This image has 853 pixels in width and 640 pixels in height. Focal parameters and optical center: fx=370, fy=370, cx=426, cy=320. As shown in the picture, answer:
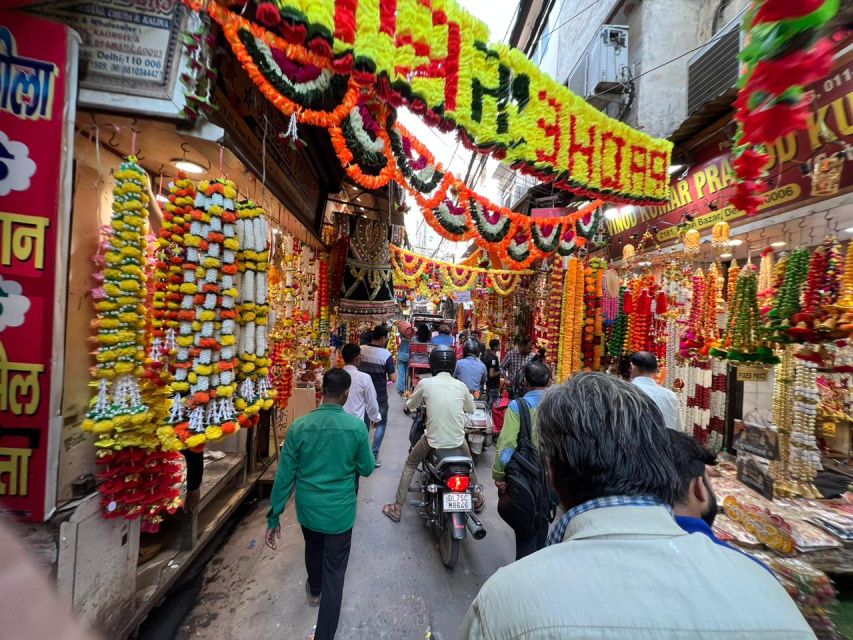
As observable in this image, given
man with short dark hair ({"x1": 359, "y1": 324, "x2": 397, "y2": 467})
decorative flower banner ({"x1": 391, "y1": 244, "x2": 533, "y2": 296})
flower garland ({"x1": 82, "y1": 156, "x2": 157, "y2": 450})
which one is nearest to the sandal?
man with short dark hair ({"x1": 359, "y1": 324, "x2": 397, "y2": 467})

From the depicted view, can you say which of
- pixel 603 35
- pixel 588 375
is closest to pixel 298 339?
pixel 588 375

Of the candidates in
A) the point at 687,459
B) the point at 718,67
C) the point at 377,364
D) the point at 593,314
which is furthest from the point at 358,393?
the point at 718,67

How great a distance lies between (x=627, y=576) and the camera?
759 millimetres

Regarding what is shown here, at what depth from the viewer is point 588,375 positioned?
1.24 metres

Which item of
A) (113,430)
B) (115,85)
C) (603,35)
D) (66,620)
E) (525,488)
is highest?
(603,35)

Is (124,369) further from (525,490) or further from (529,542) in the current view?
(529,542)

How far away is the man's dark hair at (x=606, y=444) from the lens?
0.98 metres

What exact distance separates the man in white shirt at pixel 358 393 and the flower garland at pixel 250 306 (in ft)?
6.15

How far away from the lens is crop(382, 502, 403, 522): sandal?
4.09 meters

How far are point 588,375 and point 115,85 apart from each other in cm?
276

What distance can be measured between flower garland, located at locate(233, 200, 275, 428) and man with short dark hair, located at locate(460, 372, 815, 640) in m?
2.15

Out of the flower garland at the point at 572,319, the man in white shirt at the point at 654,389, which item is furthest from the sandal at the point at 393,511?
the flower garland at the point at 572,319

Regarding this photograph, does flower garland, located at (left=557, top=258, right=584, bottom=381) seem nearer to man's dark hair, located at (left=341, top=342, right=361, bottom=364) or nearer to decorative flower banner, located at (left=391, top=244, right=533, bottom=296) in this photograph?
man's dark hair, located at (left=341, top=342, right=361, bottom=364)

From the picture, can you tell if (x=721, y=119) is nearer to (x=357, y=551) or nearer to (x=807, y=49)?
(x=807, y=49)
